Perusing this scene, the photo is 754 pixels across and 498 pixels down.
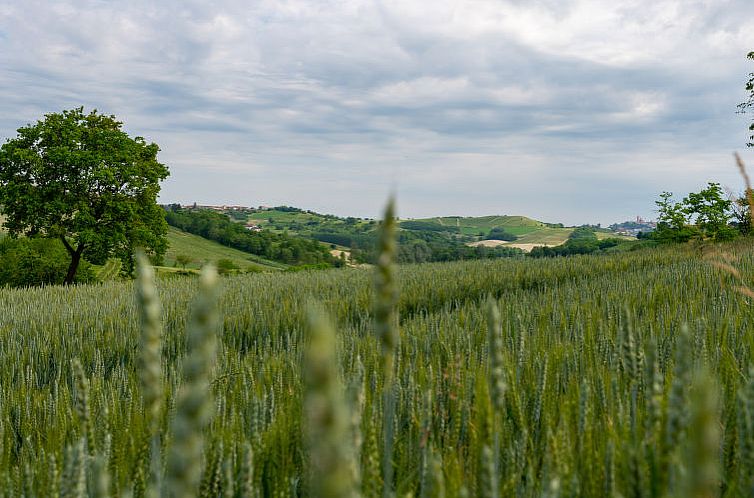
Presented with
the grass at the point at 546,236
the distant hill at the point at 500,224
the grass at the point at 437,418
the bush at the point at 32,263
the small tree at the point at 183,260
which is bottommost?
the small tree at the point at 183,260

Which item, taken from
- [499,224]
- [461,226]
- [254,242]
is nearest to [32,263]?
[254,242]

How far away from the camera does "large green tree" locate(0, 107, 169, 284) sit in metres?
25.1

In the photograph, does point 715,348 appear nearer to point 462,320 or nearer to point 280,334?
point 462,320

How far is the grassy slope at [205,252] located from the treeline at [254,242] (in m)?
1.87

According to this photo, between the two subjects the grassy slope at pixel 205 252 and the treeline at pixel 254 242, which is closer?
the grassy slope at pixel 205 252

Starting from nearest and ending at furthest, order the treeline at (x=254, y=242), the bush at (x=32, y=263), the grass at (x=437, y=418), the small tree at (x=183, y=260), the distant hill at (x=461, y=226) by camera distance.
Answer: the grass at (x=437, y=418)
the bush at (x=32, y=263)
the small tree at (x=183, y=260)
the treeline at (x=254, y=242)
the distant hill at (x=461, y=226)

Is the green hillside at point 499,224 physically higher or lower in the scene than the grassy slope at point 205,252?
higher

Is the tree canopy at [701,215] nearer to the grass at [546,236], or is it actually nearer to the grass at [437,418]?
the grass at [437,418]

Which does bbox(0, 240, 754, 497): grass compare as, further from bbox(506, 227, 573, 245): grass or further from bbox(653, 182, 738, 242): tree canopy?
bbox(506, 227, 573, 245): grass

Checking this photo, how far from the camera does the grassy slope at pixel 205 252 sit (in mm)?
65938

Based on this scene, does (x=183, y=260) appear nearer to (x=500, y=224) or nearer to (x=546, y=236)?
(x=546, y=236)

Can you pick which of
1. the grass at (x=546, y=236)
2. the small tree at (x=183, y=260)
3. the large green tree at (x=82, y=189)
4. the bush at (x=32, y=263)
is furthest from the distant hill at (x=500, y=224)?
the large green tree at (x=82, y=189)

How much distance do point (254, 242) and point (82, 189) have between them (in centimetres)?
5844

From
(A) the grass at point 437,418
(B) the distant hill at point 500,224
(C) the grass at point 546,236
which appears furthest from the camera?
(B) the distant hill at point 500,224
